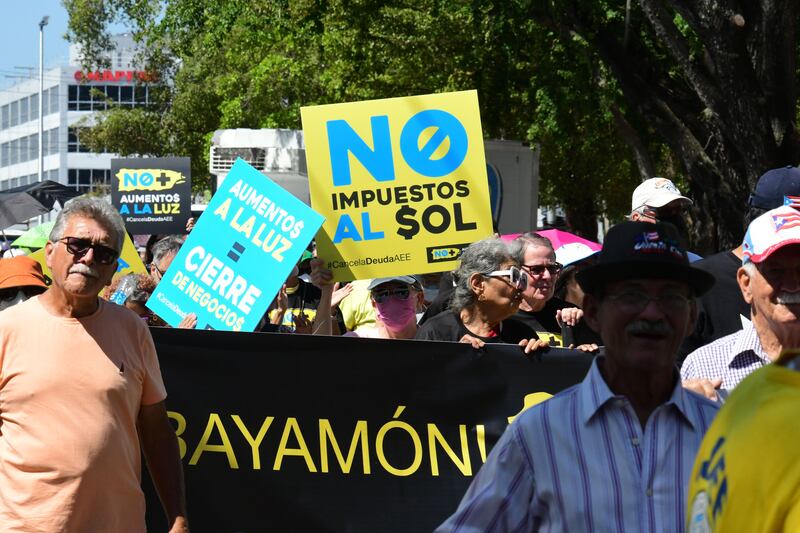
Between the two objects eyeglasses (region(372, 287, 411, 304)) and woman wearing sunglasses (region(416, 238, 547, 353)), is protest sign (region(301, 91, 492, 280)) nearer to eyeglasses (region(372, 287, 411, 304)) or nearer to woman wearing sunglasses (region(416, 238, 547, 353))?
eyeglasses (region(372, 287, 411, 304))

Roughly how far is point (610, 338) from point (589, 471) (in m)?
0.37

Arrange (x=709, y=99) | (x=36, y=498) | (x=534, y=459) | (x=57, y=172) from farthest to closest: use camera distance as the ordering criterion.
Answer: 1. (x=57, y=172)
2. (x=709, y=99)
3. (x=36, y=498)
4. (x=534, y=459)

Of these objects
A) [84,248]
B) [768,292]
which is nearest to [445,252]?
[84,248]

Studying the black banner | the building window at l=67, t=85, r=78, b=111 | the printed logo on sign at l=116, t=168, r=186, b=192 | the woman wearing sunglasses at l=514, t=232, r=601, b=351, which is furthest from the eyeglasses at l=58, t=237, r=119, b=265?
the building window at l=67, t=85, r=78, b=111

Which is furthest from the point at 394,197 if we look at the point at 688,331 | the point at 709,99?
the point at 709,99

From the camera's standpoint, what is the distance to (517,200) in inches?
763

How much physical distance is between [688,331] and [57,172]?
109 meters

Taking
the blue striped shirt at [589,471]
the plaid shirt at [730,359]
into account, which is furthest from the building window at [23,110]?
the blue striped shirt at [589,471]

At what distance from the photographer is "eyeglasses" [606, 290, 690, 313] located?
3115mm

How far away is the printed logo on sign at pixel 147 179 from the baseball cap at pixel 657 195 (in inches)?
374

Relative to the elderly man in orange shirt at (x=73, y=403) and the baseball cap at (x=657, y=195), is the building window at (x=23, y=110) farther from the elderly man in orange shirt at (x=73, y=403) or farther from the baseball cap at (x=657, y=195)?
the elderly man in orange shirt at (x=73, y=403)

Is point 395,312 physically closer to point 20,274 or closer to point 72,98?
point 20,274

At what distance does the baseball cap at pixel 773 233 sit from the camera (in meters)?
3.81

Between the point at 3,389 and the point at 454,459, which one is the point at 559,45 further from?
the point at 3,389
